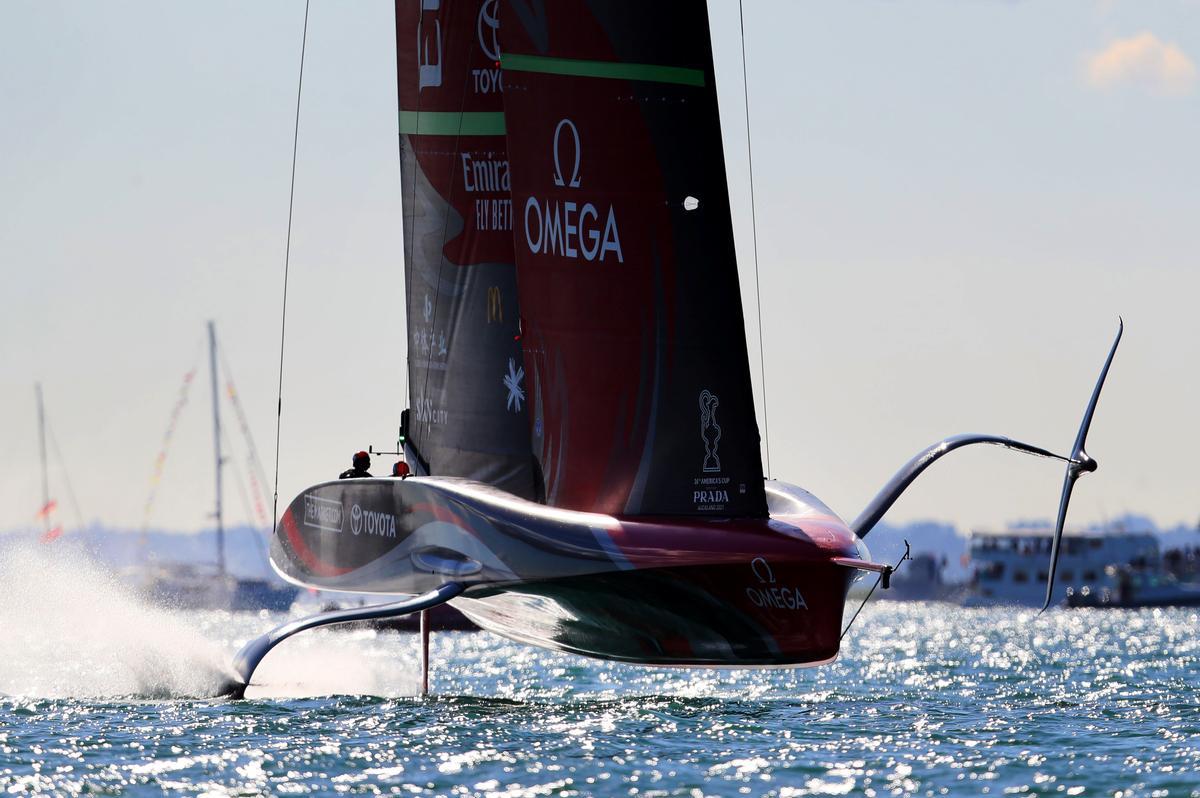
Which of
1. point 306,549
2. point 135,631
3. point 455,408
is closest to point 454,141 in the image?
point 455,408

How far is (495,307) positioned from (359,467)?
1.98 m

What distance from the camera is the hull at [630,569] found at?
44.9 ft

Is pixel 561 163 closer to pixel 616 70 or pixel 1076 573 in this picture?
pixel 616 70

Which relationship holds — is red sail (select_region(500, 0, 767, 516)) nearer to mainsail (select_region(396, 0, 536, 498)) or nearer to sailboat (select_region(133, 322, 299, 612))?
mainsail (select_region(396, 0, 536, 498))

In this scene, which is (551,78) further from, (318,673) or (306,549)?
(318,673)

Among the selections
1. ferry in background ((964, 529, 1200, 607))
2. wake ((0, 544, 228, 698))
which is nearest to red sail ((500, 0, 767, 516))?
wake ((0, 544, 228, 698))

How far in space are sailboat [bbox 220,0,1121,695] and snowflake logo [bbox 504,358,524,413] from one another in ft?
3.72

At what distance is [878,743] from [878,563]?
172cm

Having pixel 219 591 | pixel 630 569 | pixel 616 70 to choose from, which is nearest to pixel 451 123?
pixel 616 70

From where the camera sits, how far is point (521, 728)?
44.1ft

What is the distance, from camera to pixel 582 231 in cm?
1466

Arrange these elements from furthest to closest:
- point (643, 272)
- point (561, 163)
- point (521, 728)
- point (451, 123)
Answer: point (451, 123)
point (561, 163)
point (643, 272)
point (521, 728)

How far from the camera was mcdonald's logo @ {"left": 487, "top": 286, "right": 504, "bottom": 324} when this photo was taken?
671 inches

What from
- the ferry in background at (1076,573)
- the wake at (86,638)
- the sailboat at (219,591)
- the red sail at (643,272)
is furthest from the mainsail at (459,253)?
the ferry in background at (1076,573)
